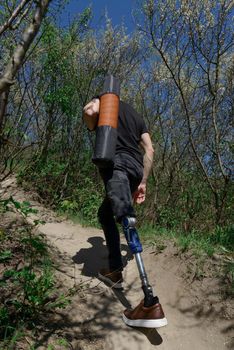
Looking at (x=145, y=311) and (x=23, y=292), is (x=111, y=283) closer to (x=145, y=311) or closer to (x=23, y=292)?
(x=145, y=311)

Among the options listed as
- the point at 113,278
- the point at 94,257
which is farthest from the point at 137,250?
the point at 94,257

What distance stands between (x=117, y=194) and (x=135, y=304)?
40.1 inches

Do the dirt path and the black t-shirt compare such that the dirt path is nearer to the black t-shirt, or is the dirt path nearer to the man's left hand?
the man's left hand

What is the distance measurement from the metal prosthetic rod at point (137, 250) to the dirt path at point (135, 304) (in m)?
0.33

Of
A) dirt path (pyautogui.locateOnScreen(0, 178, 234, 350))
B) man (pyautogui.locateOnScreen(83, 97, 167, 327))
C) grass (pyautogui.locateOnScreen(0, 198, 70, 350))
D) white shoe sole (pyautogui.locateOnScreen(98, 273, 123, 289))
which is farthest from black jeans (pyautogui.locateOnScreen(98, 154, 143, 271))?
grass (pyautogui.locateOnScreen(0, 198, 70, 350))

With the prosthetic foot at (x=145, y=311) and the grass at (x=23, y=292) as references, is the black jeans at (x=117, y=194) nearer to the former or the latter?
the prosthetic foot at (x=145, y=311)

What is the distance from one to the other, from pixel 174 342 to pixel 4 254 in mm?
1544

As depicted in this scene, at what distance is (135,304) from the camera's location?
11.6 ft

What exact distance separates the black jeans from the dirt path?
1.24 ft

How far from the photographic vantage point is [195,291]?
356 centimetres

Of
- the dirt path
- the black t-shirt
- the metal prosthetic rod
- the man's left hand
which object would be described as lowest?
the dirt path

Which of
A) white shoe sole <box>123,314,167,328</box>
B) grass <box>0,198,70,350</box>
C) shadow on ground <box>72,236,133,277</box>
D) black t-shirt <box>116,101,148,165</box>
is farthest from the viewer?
shadow on ground <box>72,236,133,277</box>

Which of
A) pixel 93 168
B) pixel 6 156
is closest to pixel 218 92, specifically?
pixel 93 168

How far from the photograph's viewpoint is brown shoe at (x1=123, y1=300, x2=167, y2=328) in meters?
2.86
